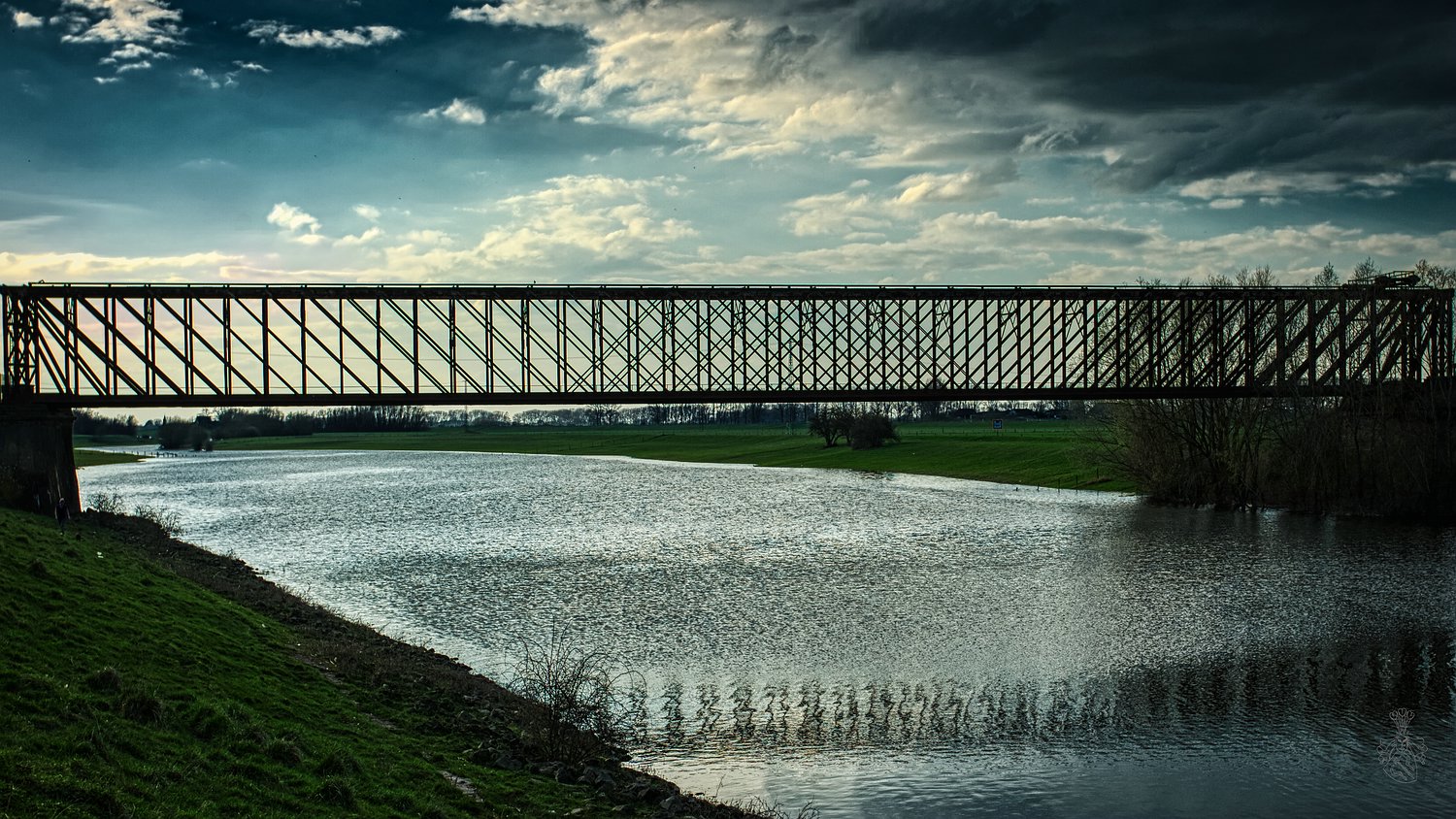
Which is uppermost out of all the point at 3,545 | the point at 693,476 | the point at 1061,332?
the point at 1061,332

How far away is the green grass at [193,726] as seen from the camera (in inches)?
479

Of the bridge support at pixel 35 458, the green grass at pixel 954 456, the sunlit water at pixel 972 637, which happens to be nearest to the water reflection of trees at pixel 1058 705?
the sunlit water at pixel 972 637

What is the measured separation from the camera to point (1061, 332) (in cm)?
6094

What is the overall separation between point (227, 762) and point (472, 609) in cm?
2040

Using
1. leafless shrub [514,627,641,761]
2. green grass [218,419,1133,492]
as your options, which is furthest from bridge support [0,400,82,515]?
green grass [218,419,1133,492]

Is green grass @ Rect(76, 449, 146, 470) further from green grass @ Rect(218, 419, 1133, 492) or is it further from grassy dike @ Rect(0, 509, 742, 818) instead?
grassy dike @ Rect(0, 509, 742, 818)

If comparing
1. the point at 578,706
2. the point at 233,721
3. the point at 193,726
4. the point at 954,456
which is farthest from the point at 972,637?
the point at 954,456

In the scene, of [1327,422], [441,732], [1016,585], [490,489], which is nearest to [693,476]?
[490,489]

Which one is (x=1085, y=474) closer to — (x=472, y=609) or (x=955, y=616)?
(x=955, y=616)

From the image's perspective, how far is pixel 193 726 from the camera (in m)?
14.9

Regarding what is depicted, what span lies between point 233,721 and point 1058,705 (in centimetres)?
1657

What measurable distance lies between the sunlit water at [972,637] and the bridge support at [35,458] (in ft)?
27.0

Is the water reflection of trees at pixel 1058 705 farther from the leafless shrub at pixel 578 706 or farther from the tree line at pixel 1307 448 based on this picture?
the tree line at pixel 1307 448

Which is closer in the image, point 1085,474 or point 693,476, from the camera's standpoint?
point 1085,474
